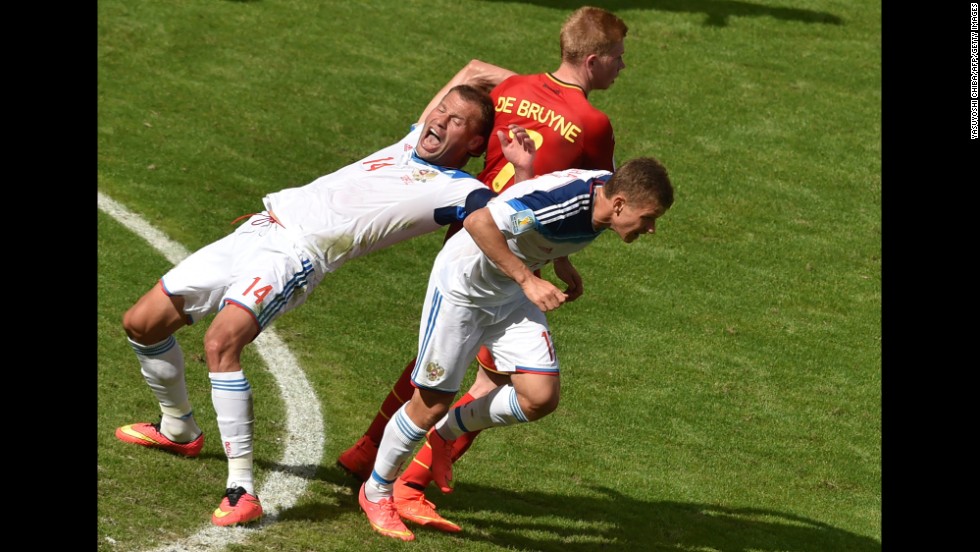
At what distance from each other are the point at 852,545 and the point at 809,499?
2.18ft

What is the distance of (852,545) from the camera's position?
7.15m

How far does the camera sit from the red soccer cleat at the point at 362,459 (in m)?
6.84

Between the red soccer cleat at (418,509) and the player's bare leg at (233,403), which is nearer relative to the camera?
the player's bare leg at (233,403)

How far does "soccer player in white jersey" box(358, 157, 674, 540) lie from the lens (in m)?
5.45

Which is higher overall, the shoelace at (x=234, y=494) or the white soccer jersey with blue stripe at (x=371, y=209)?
the white soccer jersey with blue stripe at (x=371, y=209)

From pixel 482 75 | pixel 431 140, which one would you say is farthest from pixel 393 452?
pixel 482 75

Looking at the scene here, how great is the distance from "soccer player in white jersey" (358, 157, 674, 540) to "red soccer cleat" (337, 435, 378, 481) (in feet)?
1.31

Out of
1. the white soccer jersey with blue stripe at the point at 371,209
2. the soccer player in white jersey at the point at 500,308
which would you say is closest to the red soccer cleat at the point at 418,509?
the soccer player in white jersey at the point at 500,308

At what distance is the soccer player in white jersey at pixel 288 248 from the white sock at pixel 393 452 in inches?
24.2

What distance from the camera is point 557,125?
6.51 meters

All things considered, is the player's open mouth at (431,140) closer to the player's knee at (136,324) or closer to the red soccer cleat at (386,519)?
the player's knee at (136,324)

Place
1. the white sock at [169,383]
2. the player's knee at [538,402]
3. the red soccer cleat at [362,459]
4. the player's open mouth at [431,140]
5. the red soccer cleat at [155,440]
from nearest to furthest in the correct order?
1. the player's knee at [538,402]
2. the player's open mouth at [431,140]
3. the white sock at [169,383]
4. the red soccer cleat at [155,440]
5. the red soccer cleat at [362,459]

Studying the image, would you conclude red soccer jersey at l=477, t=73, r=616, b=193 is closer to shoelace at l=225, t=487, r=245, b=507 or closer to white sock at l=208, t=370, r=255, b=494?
white sock at l=208, t=370, r=255, b=494

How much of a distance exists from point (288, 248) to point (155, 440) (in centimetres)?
149
